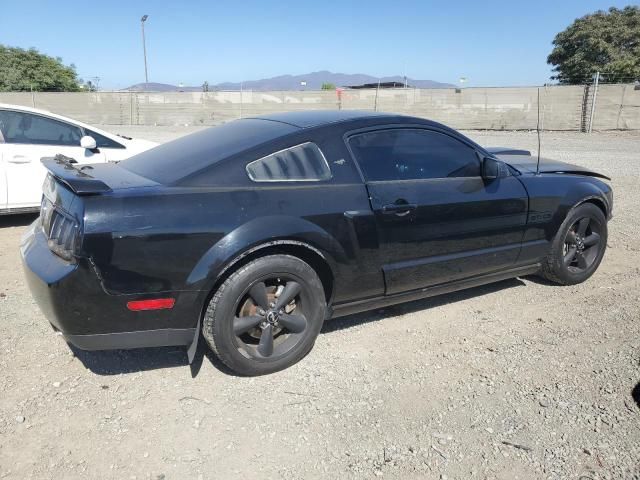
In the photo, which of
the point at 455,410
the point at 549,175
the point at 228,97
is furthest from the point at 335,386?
the point at 228,97

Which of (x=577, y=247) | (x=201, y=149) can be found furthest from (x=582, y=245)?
(x=201, y=149)

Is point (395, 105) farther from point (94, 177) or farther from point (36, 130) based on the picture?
point (94, 177)

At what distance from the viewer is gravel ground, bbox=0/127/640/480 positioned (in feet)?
8.39

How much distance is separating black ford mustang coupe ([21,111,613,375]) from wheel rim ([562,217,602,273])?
391mm

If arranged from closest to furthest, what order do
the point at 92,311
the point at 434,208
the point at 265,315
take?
the point at 92,311
the point at 265,315
the point at 434,208

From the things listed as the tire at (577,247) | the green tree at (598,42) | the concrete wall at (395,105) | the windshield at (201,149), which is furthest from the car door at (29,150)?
the green tree at (598,42)

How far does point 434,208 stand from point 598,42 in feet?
148

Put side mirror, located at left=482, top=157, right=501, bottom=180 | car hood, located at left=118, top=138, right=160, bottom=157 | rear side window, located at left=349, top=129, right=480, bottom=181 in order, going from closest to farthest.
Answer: rear side window, located at left=349, top=129, right=480, bottom=181
side mirror, located at left=482, top=157, right=501, bottom=180
car hood, located at left=118, top=138, right=160, bottom=157

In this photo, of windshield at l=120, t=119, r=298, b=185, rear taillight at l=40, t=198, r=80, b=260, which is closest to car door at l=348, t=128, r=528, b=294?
windshield at l=120, t=119, r=298, b=185

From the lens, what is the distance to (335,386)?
10.5ft

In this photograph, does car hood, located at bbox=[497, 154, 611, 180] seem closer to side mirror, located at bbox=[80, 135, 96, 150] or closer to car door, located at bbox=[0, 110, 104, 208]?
side mirror, located at bbox=[80, 135, 96, 150]

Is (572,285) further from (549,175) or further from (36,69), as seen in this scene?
(36,69)

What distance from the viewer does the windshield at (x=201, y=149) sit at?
3295 millimetres

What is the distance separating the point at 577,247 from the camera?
15.5 feet
